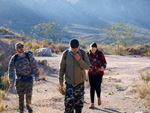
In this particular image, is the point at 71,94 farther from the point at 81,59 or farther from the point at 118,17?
the point at 118,17

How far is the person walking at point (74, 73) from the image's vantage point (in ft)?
12.4

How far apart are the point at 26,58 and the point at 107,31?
18512 mm

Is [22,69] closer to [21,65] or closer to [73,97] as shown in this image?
[21,65]

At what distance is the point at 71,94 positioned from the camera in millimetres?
3848

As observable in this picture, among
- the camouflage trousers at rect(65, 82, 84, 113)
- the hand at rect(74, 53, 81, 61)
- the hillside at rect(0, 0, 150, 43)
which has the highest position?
the hillside at rect(0, 0, 150, 43)

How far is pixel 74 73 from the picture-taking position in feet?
12.4

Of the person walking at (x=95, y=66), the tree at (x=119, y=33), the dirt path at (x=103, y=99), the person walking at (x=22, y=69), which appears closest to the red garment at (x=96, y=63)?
the person walking at (x=95, y=66)

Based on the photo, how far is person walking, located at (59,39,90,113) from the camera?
3770mm

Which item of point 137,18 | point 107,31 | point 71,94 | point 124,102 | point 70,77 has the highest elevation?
point 137,18

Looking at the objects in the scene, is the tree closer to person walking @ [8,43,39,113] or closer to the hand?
person walking @ [8,43,39,113]

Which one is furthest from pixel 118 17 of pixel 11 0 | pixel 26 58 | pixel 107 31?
pixel 26 58

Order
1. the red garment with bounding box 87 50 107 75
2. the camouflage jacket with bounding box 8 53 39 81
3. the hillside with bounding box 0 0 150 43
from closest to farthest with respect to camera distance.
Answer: the camouflage jacket with bounding box 8 53 39 81 < the red garment with bounding box 87 50 107 75 < the hillside with bounding box 0 0 150 43

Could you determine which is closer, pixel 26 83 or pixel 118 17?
pixel 26 83

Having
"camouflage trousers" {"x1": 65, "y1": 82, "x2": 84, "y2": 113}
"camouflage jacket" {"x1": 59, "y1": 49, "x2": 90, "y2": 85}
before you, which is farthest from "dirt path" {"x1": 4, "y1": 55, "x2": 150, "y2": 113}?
"camouflage jacket" {"x1": 59, "y1": 49, "x2": 90, "y2": 85}
